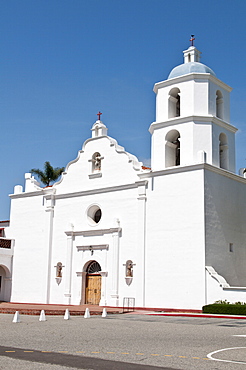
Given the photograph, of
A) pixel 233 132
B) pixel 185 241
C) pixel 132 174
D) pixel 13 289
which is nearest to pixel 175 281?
pixel 185 241

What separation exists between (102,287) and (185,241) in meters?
6.90

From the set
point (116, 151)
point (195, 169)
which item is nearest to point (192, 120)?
point (195, 169)

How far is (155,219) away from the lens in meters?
29.5

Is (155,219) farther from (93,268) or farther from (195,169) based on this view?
(93,268)

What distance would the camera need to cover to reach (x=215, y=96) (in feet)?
101

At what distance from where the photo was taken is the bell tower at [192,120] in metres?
29.4

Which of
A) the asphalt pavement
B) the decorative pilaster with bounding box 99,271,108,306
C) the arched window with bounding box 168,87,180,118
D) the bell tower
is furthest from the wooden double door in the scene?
the asphalt pavement

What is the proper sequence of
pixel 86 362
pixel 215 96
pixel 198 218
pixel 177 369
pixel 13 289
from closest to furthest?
1. pixel 177 369
2. pixel 86 362
3. pixel 198 218
4. pixel 215 96
5. pixel 13 289

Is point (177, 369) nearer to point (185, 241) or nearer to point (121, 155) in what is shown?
point (185, 241)

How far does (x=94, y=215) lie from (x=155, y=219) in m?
6.00

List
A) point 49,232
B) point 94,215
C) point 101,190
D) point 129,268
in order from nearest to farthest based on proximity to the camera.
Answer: point 129,268 < point 101,190 < point 94,215 < point 49,232

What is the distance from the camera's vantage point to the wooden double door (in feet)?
105

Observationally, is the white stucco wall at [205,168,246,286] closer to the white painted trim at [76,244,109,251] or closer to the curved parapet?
the curved parapet

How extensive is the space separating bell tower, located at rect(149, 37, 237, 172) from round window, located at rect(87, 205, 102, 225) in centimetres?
542
